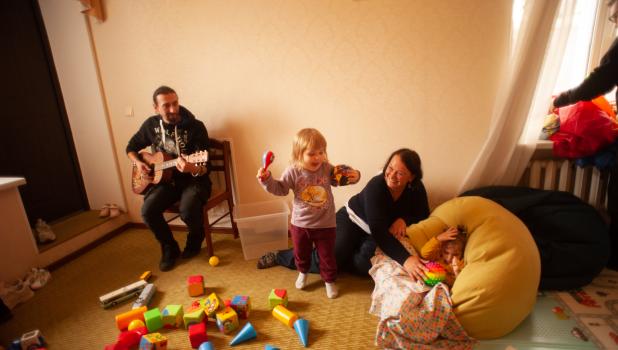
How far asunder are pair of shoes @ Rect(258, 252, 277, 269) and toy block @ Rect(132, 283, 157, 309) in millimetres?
632

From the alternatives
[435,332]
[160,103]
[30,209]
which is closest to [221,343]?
[435,332]

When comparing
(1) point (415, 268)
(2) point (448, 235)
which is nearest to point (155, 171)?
(1) point (415, 268)

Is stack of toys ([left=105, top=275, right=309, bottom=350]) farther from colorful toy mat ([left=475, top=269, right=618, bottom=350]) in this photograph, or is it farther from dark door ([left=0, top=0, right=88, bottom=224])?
dark door ([left=0, top=0, right=88, bottom=224])

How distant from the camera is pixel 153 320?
1519 mm

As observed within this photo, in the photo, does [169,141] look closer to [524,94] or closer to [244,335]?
[244,335]

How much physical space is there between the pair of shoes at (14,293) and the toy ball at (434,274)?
2249mm

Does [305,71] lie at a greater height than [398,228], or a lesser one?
greater

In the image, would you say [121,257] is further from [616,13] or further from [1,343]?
[616,13]

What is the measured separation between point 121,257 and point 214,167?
36.7 inches

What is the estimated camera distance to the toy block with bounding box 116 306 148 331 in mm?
1562

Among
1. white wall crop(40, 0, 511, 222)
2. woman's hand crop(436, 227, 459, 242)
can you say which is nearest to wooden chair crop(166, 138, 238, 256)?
white wall crop(40, 0, 511, 222)

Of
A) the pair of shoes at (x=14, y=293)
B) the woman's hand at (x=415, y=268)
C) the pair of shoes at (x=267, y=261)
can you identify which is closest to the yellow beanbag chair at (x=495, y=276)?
the woman's hand at (x=415, y=268)

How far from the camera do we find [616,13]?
1.56m

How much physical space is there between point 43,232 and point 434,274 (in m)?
2.57
